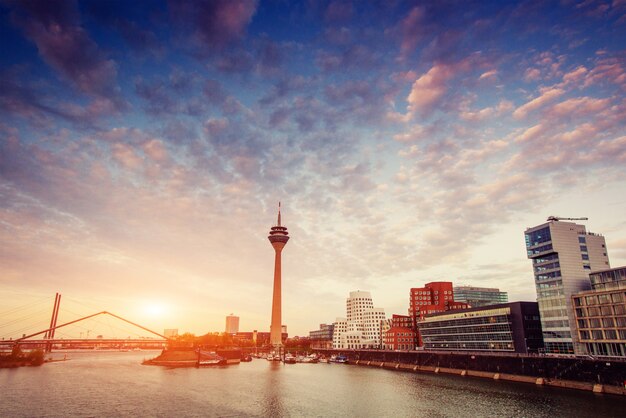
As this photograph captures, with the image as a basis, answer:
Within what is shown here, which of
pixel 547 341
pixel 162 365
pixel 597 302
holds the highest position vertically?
pixel 597 302

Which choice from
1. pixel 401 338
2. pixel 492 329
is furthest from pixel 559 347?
pixel 401 338

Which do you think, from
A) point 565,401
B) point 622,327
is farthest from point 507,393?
point 622,327

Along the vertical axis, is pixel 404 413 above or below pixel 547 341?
below

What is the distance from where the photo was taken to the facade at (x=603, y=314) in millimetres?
88688

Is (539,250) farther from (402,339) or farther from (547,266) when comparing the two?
(402,339)

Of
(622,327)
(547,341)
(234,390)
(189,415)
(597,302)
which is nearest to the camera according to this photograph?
(189,415)

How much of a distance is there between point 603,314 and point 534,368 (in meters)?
26.7

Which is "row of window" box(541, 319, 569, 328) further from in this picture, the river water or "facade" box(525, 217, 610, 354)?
the river water

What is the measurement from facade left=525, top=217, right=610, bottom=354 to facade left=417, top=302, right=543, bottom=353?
5451 millimetres

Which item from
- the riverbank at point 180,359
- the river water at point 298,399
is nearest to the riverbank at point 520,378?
the river water at point 298,399

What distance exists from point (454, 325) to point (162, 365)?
108925 millimetres

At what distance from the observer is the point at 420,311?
184 meters

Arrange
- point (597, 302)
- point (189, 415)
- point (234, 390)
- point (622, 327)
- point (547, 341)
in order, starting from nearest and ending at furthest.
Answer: point (189, 415), point (234, 390), point (622, 327), point (597, 302), point (547, 341)

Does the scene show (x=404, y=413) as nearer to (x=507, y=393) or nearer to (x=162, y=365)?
(x=507, y=393)
